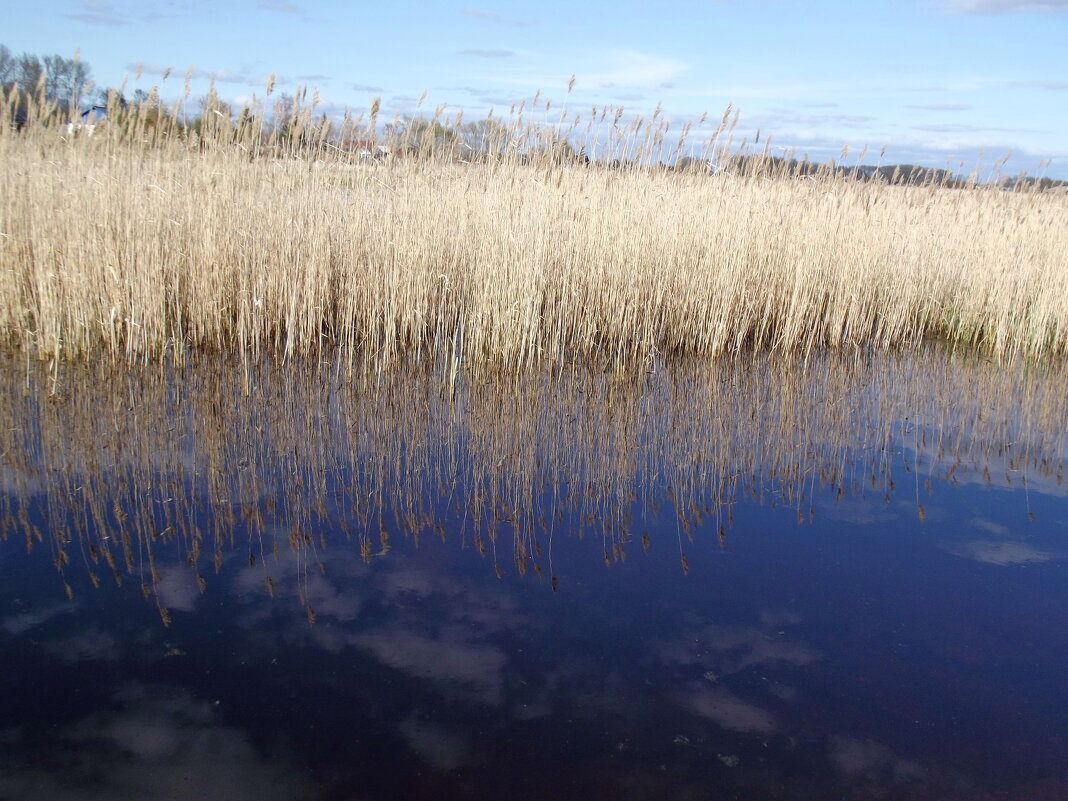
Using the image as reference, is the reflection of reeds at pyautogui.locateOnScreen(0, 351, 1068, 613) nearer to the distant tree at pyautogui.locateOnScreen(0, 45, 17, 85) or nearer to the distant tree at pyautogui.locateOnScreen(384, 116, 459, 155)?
the distant tree at pyautogui.locateOnScreen(384, 116, 459, 155)

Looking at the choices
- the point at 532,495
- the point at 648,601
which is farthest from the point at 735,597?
the point at 532,495

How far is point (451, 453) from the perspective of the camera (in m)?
3.78

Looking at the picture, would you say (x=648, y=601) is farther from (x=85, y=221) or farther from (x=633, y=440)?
(x=85, y=221)

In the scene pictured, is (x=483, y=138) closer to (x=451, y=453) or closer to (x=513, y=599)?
(x=451, y=453)

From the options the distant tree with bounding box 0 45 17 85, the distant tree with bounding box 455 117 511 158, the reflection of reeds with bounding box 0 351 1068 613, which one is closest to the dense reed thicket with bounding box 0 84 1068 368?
the distant tree with bounding box 455 117 511 158

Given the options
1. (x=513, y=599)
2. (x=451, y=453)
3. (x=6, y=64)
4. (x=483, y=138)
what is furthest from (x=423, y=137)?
(x=6, y=64)

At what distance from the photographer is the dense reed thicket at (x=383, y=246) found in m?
4.97

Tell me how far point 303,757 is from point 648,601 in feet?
3.87

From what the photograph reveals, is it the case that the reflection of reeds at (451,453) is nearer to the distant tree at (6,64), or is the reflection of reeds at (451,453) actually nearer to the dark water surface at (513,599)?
the dark water surface at (513,599)

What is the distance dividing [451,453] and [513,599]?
1.25m

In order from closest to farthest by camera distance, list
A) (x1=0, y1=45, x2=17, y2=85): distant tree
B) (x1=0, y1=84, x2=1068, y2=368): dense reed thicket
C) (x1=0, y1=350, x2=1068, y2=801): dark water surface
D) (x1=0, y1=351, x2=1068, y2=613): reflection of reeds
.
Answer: (x1=0, y1=350, x2=1068, y2=801): dark water surface
(x1=0, y1=351, x2=1068, y2=613): reflection of reeds
(x1=0, y1=84, x2=1068, y2=368): dense reed thicket
(x1=0, y1=45, x2=17, y2=85): distant tree

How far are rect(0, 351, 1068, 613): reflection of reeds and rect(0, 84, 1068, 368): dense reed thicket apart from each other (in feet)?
1.29

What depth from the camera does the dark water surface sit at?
1916 mm

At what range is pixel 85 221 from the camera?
4.94m
